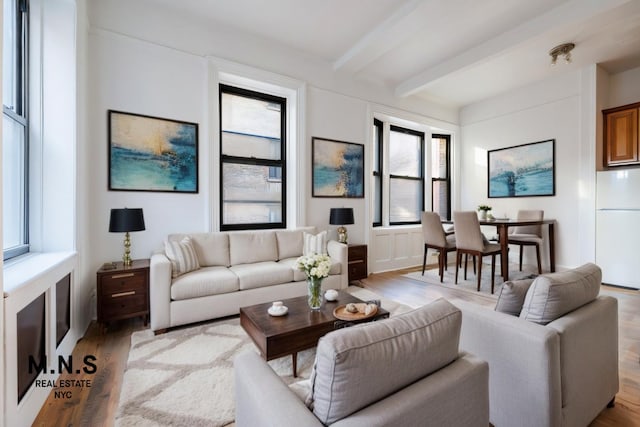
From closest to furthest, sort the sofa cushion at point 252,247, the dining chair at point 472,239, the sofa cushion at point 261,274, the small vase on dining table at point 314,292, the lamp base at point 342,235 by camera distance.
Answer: the small vase on dining table at point 314,292, the sofa cushion at point 261,274, the sofa cushion at point 252,247, the dining chair at point 472,239, the lamp base at point 342,235

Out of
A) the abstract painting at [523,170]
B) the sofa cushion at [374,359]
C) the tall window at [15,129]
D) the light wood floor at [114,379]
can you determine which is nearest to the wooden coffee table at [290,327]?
the light wood floor at [114,379]

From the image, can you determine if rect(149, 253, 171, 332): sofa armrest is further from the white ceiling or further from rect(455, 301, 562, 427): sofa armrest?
the white ceiling

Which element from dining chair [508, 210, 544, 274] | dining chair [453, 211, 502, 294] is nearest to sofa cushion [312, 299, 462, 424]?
dining chair [453, 211, 502, 294]

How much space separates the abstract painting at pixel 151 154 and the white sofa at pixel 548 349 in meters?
3.07

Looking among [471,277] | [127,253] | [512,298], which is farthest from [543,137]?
[127,253]

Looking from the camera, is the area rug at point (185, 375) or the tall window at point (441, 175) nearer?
the area rug at point (185, 375)

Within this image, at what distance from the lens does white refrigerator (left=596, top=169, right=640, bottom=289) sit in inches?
148

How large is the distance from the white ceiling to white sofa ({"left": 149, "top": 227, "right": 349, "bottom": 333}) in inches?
97.9

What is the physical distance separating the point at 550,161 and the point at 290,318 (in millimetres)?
5168

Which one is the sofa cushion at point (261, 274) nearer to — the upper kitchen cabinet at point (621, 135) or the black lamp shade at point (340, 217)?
the black lamp shade at point (340, 217)

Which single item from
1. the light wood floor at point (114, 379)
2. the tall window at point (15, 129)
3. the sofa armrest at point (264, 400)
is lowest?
the light wood floor at point (114, 379)

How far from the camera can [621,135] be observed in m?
4.05

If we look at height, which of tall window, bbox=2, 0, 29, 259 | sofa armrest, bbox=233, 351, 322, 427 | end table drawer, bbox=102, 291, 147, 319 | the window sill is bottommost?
end table drawer, bbox=102, 291, 147, 319

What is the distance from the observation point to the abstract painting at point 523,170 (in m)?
4.78
